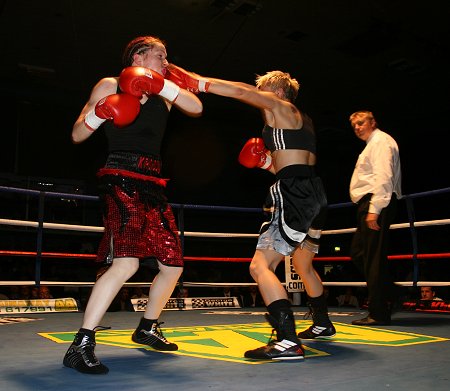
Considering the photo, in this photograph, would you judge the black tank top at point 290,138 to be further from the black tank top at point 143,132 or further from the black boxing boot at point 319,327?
the black boxing boot at point 319,327

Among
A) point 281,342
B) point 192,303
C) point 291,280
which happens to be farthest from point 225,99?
point 281,342

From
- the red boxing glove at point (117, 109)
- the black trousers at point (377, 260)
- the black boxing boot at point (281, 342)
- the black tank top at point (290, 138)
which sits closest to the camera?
the red boxing glove at point (117, 109)

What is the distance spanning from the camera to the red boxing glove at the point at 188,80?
1942mm

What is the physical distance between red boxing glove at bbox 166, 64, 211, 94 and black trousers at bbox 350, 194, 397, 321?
5.25 feet

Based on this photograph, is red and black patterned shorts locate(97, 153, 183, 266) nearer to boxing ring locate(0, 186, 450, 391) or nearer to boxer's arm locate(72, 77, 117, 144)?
boxer's arm locate(72, 77, 117, 144)

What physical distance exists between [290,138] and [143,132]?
26.5 inches

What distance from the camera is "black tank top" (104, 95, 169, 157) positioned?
1.95 metres

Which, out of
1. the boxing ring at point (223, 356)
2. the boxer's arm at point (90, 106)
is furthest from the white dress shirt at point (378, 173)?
the boxer's arm at point (90, 106)

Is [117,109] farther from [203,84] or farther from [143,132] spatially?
[203,84]

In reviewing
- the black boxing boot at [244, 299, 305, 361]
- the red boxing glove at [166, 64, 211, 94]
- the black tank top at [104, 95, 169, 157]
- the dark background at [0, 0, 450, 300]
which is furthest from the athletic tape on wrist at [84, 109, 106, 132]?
the dark background at [0, 0, 450, 300]

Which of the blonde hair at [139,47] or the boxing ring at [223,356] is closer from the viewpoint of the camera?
the boxing ring at [223,356]

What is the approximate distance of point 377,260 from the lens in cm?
301

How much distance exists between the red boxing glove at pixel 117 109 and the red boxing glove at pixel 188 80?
11.5 inches

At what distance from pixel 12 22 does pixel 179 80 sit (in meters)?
5.02
